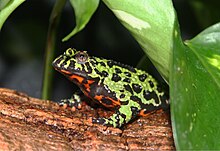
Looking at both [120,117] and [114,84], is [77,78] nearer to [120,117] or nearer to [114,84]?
[114,84]

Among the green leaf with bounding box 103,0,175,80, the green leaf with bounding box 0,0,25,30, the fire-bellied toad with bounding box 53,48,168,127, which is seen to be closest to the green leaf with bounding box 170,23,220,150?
the green leaf with bounding box 103,0,175,80

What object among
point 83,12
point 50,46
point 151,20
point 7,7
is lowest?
point 50,46

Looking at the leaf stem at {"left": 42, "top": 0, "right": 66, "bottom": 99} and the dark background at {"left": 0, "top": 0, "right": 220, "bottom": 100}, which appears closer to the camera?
the leaf stem at {"left": 42, "top": 0, "right": 66, "bottom": 99}

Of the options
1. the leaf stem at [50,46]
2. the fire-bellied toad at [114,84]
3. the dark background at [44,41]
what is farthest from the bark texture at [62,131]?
the dark background at [44,41]

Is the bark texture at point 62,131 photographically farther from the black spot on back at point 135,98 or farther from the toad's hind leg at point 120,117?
the black spot on back at point 135,98

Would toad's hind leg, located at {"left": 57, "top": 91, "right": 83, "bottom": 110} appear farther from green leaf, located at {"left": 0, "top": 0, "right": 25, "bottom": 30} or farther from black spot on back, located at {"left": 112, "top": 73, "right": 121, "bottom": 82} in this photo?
green leaf, located at {"left": 0, "top": 0, "right": 25, "bottom": 30}

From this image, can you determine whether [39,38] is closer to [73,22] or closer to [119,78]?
[73,22]

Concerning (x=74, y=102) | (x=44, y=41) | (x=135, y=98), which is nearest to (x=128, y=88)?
(x=135, y=98)
